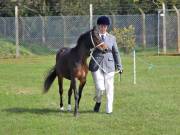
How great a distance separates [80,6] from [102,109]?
2506cm

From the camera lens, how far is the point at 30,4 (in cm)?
3944

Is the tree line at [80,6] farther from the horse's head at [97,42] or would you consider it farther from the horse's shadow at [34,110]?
the horse's head at [97,42]

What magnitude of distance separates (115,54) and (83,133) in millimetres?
2630

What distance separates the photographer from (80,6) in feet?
123

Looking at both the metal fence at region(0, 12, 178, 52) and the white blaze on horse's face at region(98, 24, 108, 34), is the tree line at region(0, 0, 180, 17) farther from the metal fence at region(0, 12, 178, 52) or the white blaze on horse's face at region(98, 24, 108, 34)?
the white blaze on horse's face at region(98, 24, 108, 34)

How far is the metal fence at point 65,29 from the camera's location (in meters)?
32.1

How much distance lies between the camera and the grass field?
10.3m

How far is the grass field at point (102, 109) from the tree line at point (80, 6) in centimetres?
1539

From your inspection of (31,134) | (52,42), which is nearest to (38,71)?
(52,42)

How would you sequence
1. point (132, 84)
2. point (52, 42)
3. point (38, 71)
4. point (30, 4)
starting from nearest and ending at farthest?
1. point (132, 84)
2. point (38, 71)
3. point (52, 42)
4. point (30, 4)

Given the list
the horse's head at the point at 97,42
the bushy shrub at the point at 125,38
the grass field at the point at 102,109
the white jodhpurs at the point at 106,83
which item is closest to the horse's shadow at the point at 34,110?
the grass field at the point at 102,109

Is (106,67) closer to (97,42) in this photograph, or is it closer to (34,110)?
(97,42)

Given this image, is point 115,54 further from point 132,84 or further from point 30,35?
point 30,35

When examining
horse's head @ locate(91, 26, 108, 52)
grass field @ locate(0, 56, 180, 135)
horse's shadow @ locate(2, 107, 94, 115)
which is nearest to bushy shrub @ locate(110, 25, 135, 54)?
grass field @ locate(0, 56, 180, 135)
